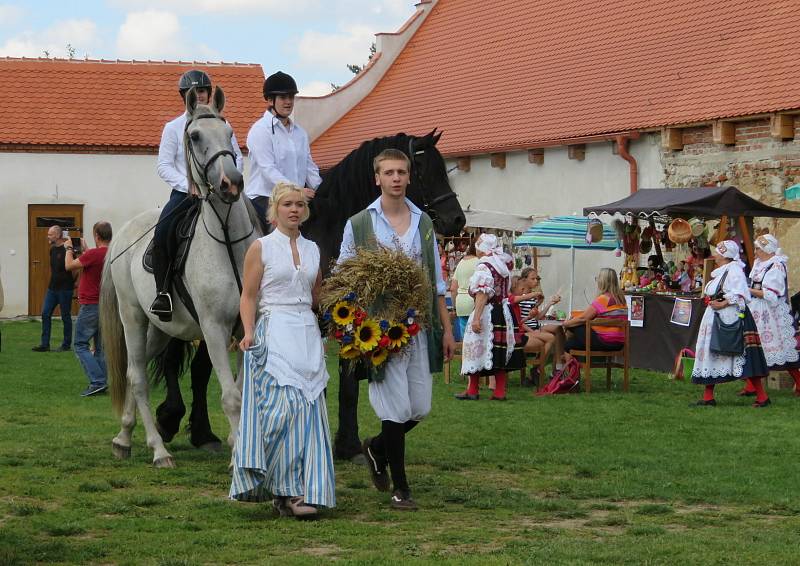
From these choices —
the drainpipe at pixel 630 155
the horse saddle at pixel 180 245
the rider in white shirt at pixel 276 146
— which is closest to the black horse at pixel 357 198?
Answer: the rider in white shirt at pixel 276 146

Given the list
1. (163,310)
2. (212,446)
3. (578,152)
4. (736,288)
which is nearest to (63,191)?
(578,152)

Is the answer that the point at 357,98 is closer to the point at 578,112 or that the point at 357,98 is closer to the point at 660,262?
the point at 578,112

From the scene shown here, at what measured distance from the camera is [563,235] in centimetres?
2277

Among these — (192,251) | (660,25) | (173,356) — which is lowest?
(173,356)

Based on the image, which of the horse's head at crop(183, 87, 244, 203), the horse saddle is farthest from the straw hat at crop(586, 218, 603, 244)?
the horse's head at crop(183, 87, 244, 203)

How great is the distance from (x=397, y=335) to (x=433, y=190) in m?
1.89

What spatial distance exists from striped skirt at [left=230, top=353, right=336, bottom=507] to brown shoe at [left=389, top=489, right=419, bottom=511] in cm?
46

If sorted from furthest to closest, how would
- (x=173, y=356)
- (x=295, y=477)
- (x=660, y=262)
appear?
(x=660, y=262)
(x=173, y=356)
(x=295, y=477)

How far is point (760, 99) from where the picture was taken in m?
21.4

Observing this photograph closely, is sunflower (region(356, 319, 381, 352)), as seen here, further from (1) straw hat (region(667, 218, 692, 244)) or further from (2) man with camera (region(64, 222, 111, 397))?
(1) straw hat (region(667, 218, 692, 244))

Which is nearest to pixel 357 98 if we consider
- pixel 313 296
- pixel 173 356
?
pixel 173 356

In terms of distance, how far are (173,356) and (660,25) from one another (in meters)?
17.9

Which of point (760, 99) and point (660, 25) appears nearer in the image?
point (760, 99)

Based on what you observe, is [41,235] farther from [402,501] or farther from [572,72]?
[402,501]
